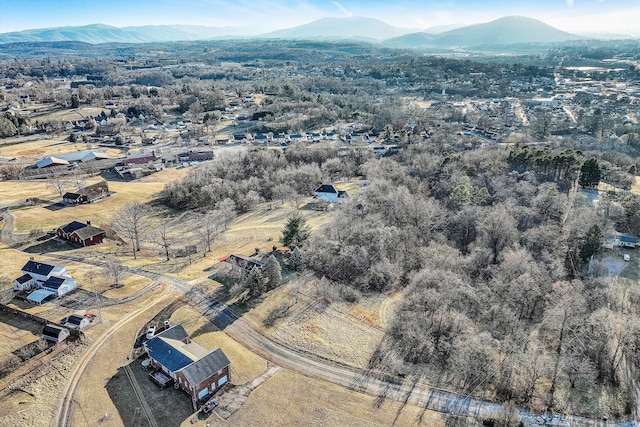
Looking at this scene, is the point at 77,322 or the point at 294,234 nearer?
the point at 77,322

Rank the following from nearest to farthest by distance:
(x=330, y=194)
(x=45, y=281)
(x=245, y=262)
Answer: (x=45, y=281)
(x=245, y=262)
(x=330, y=194)

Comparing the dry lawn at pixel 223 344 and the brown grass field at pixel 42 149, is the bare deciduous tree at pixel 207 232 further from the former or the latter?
the brown grass field at pixel 42 149

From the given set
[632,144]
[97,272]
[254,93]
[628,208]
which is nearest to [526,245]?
[628,208]

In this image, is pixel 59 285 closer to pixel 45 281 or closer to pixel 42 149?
pixel 45 281

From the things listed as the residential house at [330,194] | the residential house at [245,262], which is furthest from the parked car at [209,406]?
the residential house at [330,194]

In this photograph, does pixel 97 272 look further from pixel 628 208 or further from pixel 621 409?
pixel 628 208

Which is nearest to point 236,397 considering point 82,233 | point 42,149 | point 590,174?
point 82,233

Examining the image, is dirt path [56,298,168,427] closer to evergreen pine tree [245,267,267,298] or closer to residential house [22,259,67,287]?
evergreen pine tree [245,267,267,298]
